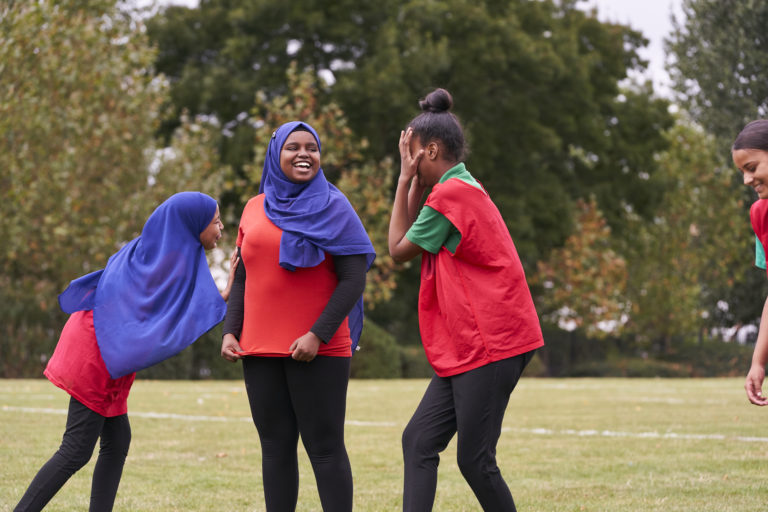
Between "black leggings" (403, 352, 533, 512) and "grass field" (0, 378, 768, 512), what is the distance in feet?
6.69

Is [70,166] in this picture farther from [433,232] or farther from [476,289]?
[476,289]

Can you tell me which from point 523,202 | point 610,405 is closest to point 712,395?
point 610,405

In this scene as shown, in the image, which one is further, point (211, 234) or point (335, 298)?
point (211, 234)

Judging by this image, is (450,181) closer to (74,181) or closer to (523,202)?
(74,181)

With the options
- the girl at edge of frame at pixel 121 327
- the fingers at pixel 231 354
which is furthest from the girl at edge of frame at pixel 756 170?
the girl at edge of frame at pixel 121 327

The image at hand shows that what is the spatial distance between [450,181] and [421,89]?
80.5ft

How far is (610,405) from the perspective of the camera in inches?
591

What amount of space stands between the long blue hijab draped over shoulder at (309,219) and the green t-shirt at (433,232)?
1.34ft

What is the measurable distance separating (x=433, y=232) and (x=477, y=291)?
1.02ft

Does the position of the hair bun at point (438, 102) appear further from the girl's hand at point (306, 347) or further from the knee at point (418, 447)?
the knee at point (418, 447)

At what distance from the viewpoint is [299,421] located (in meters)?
4.53

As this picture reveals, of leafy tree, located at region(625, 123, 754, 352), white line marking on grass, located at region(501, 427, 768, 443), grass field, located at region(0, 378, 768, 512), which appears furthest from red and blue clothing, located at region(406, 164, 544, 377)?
leafy tree, located at region(625, 123, 754, 352)

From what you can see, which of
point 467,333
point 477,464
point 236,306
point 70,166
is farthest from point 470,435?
point 70,166

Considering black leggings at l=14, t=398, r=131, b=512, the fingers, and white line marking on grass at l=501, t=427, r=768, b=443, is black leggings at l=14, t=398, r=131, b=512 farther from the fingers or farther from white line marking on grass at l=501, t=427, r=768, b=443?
white line marking on grass at l=501, t=427, r=768, b=443
